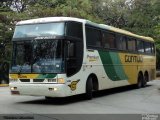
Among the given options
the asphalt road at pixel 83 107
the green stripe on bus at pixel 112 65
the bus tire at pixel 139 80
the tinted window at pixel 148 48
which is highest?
the tinted window at pixel 148 48

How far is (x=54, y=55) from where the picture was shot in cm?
1523

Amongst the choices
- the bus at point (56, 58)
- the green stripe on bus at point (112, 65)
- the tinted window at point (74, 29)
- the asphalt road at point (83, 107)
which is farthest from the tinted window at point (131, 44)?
the tinted window at point (74, 29)

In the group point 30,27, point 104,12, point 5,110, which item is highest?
point 104,12

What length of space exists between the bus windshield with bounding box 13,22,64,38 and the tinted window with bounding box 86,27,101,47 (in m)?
1.89

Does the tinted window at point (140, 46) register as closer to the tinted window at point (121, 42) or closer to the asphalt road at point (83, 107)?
the tinted window at point (121, 42)

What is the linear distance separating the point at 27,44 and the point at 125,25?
95.0 ft

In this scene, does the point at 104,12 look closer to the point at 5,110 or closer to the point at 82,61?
the point at 82,61

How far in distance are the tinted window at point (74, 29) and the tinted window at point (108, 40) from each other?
278 centimetres

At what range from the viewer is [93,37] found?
58.5 ft

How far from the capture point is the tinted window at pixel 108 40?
63.2 feet

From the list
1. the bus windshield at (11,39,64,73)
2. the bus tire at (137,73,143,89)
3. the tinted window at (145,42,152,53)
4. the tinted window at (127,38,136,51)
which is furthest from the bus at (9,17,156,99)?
the tinted window at (145,42,152,53)

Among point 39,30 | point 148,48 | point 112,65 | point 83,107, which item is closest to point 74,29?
point 39,30

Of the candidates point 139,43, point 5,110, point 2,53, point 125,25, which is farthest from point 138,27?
point 5,110

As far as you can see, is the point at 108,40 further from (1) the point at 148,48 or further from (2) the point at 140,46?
(1) the point at 148,48
